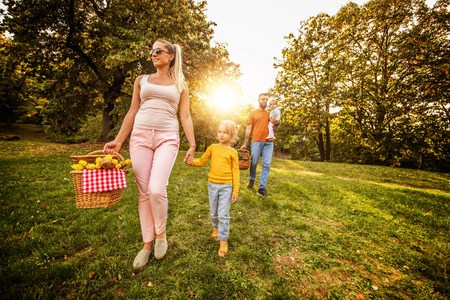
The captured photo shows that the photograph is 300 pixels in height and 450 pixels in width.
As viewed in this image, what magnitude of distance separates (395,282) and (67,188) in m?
7.39

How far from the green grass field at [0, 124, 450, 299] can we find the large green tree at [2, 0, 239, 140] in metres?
6.19

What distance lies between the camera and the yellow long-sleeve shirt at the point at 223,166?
2.70 metres

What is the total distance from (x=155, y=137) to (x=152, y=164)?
35cm

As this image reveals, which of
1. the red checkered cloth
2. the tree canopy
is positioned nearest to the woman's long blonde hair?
the red checkered cloth

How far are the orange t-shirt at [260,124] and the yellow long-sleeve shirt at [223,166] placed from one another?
8.03 ft

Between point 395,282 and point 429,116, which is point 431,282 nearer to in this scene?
point 395,282

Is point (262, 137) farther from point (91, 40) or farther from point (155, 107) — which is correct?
point (91, 40)

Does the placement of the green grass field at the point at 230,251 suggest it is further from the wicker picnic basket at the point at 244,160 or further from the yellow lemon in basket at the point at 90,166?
the yellow lemon in basket at the point at 90,166

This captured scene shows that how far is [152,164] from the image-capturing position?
220 centimetres

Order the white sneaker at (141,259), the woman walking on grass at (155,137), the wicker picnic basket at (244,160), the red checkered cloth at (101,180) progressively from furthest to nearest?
the wicker picnic basket at (244,160), the white sneaker at (141,259), the woman walking on grass at (155,137), the red checkered cloth at (101,180)

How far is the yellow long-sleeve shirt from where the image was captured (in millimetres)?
2699

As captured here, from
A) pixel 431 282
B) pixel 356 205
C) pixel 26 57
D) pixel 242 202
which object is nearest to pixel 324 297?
pixel 431 282

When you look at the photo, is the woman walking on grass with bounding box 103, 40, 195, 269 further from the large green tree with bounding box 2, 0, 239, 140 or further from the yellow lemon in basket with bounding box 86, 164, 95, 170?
the large green tree with bounding box 2, 0, 239, 140

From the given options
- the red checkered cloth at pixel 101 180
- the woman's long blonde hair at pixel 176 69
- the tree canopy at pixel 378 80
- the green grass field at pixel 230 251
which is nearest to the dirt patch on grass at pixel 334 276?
the green grass field at pixel 230 251
